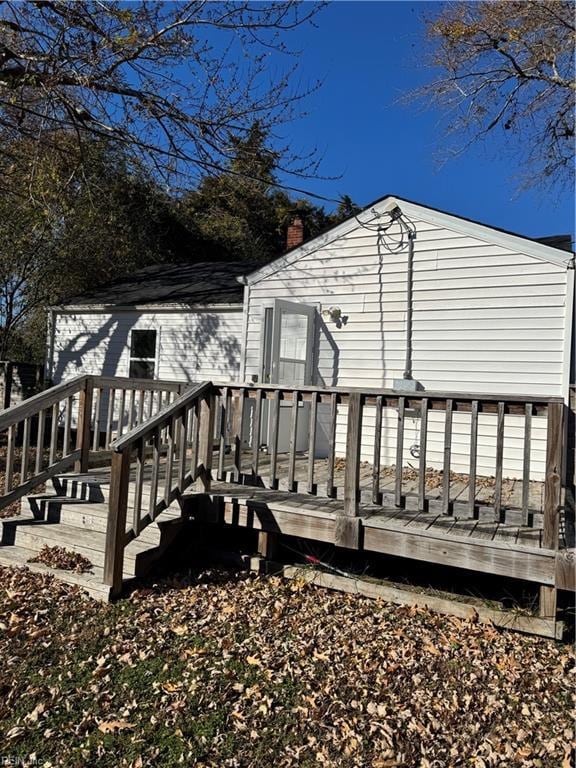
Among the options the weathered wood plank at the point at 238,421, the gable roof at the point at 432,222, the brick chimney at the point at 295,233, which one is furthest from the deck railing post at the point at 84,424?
the brick chimney at the point at 295,233

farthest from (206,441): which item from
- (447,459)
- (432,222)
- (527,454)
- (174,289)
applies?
(174,289)

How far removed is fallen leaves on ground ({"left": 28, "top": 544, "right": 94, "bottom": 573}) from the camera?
163 inches

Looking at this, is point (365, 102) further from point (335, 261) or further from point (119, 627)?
point (119, 627)

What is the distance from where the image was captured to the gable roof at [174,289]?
10.1 m

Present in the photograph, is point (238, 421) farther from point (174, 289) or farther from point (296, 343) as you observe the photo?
point (174, 289)

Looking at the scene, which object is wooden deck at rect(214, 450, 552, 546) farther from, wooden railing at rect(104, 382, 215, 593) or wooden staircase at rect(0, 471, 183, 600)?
wooden staircase at rect(0, 471, 183, 600)

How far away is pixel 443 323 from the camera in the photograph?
7.25 m

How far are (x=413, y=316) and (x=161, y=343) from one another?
532 cm

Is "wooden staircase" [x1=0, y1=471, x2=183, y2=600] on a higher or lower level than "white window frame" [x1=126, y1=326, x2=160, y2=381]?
lower

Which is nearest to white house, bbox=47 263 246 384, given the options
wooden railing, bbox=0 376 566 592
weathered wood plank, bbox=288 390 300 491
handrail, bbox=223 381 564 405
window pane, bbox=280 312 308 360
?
window pane, bbox=280 312 308 360

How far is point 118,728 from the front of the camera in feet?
8.35

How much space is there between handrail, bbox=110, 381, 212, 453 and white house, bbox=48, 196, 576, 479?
130cm

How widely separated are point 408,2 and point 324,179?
5284 millimetres

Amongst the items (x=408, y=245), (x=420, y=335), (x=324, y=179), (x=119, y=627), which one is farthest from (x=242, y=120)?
(x=119, y=627)
